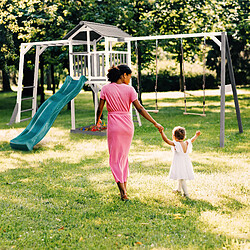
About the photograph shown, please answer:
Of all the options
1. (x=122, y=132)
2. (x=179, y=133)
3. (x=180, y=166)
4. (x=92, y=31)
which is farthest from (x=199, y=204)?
(x=92, y=31)

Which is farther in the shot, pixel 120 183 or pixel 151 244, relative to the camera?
pixel 120 183

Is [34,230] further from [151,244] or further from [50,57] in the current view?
[50,57]

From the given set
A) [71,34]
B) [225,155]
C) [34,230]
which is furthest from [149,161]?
[71,34]

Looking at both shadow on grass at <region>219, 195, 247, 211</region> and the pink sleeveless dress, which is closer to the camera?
shadow on grass at <region>219, 195, 247, 211</region>

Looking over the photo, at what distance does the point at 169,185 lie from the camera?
6137mm

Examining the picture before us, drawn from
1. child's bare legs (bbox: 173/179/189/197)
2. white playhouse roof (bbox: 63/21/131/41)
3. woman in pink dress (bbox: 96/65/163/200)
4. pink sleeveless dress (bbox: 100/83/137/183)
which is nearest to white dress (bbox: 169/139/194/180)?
child's bare legs (bbox: 173/179/189/197)

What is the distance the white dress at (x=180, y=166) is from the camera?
5.45 m

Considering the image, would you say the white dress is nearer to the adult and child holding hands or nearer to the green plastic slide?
the adult and child holding hands

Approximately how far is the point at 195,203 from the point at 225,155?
10.8 feet

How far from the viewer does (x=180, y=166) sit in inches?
215

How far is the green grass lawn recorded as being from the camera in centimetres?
426

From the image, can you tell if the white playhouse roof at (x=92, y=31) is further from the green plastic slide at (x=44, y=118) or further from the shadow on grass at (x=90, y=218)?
the shadow on grass at (x=90, y=218)

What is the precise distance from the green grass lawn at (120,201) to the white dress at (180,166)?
34 centimetres

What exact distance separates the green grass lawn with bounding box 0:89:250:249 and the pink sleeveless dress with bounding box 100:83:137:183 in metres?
0.60
